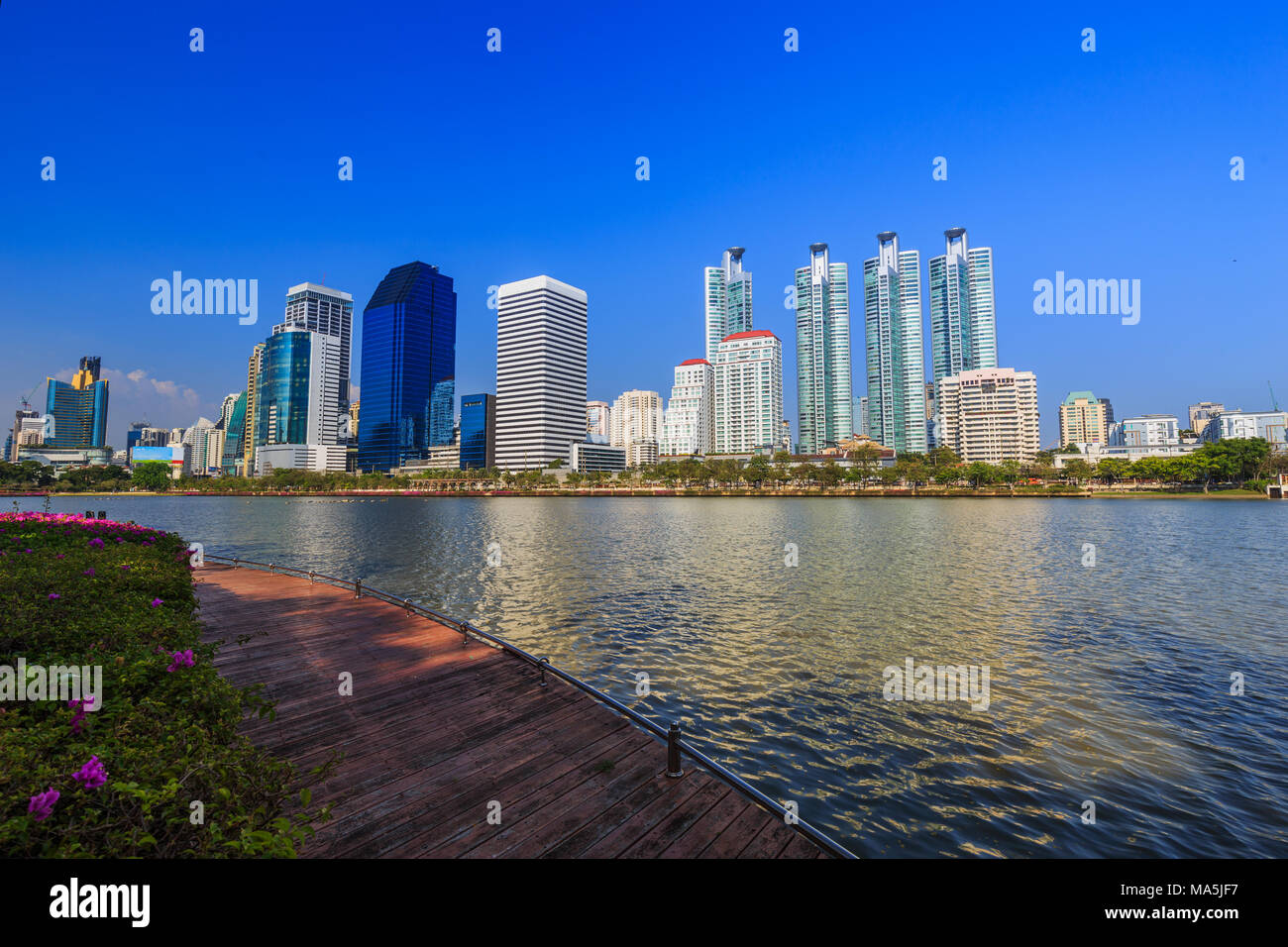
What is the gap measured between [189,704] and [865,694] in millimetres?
16653

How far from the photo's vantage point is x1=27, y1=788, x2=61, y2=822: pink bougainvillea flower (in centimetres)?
419

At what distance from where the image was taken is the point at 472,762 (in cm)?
938

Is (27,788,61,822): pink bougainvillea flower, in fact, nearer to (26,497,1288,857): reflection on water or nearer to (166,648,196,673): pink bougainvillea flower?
(166,648,196,673): pink bougainvillea flower

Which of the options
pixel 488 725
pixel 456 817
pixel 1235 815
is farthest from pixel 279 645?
pixel 1235 815

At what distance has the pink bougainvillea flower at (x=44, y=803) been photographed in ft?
13.7

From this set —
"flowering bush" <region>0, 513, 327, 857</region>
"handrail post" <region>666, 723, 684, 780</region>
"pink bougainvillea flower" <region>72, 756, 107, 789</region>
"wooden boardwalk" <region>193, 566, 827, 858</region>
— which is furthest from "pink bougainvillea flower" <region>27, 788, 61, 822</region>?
"handrail post" <region>666, 723, 684, 780</region>

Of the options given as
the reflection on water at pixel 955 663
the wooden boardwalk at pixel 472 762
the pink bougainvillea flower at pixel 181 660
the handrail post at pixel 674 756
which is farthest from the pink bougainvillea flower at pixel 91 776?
the reflection on water at pixel 955 663

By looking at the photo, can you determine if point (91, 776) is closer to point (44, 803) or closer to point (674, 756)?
point (44, 803)

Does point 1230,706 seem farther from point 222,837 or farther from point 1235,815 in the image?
point 222,837

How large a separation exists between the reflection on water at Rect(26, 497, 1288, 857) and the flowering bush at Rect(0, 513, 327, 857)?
961cm

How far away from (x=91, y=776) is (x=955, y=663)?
22.2 m

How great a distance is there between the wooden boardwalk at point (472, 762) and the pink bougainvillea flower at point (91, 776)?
3220 mm

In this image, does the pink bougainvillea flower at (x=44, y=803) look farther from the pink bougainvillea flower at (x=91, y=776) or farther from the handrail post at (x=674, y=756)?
the handrail post at (x=674, y=756)

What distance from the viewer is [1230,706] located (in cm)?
1542
